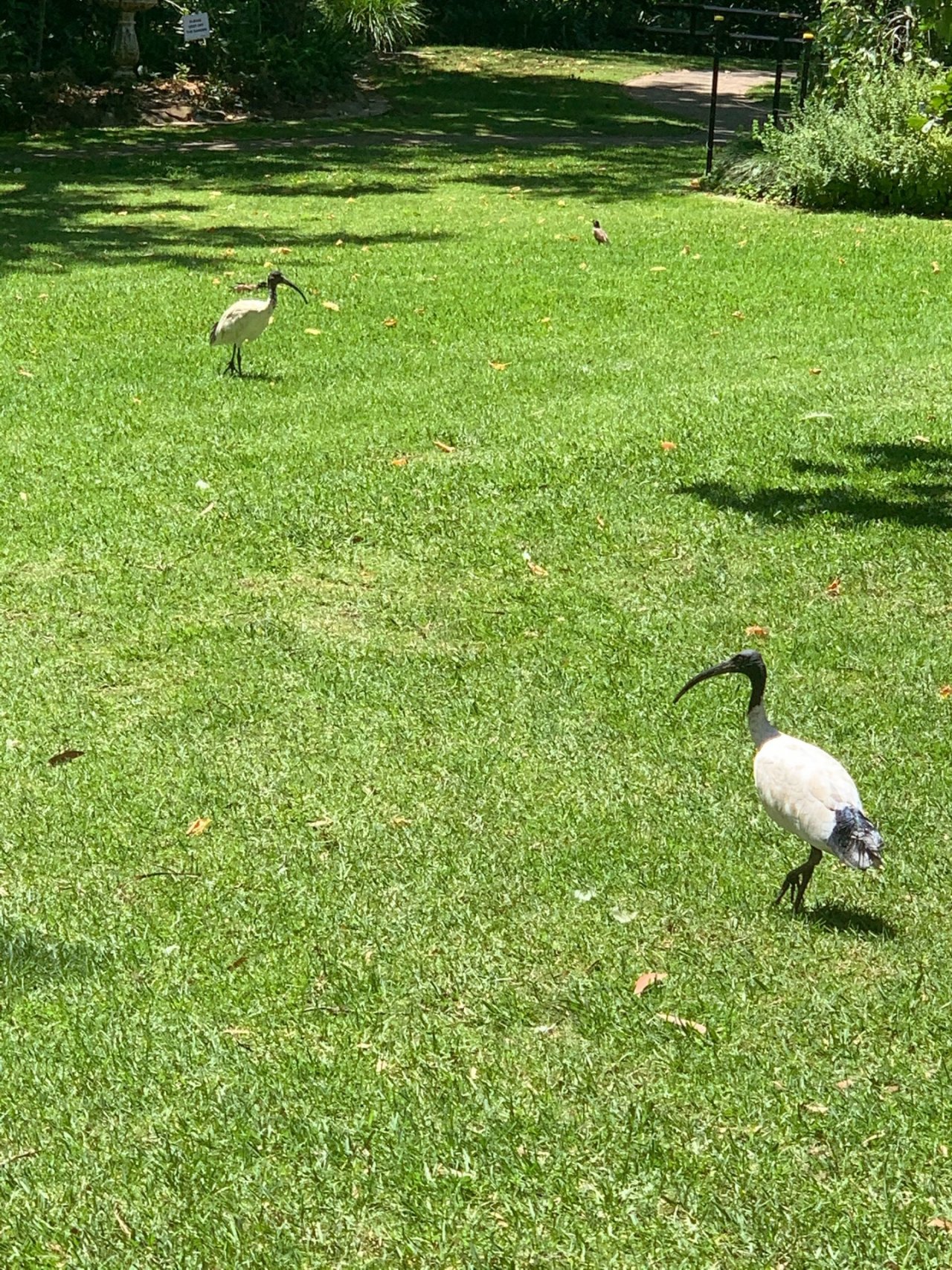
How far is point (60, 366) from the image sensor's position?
10.4 meters

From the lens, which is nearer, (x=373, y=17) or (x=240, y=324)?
(x=240, y=324)

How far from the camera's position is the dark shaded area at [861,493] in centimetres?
772

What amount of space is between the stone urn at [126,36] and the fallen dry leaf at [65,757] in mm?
20372

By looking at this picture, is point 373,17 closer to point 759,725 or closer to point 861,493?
point 861,493

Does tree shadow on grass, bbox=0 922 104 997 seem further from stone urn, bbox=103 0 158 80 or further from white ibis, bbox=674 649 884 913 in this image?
stone urn, bbox=103 0 158 80

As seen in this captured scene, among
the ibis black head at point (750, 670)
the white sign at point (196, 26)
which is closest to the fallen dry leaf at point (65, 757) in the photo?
the ibis black head at point (750, 670)

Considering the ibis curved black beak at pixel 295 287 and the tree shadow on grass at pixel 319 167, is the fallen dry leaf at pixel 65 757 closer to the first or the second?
the ibis curved black beak at pixel 295 287

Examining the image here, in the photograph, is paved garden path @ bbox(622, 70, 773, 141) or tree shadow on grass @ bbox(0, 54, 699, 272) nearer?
tree shadow on grass @ bbox(0, 54, 699, 272)

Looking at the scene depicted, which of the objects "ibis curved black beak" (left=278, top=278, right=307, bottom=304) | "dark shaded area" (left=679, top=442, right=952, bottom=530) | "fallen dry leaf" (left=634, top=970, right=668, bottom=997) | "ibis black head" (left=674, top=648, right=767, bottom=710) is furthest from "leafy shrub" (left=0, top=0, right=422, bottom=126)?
"fallen dry leaf" (left=634, top=970, right=668, bottom=997)

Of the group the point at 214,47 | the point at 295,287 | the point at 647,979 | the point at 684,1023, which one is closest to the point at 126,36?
the point at 214,47

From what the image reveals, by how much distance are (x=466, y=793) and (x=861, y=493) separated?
11.7 ft

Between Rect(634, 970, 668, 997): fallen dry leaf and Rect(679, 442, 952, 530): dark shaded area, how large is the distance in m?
3.76

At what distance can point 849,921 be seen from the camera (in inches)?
177

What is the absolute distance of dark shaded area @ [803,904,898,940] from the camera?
4.44 meters
